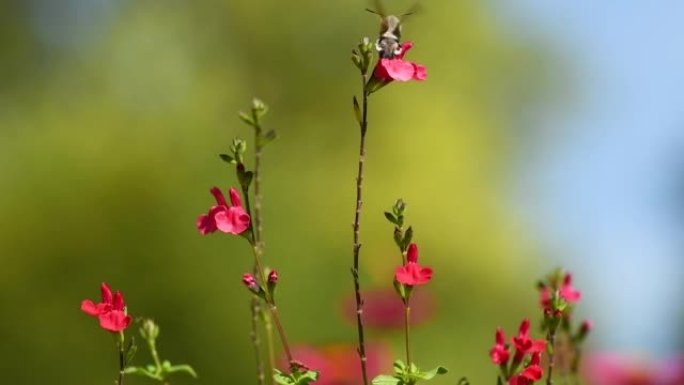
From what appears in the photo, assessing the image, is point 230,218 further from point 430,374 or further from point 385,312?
point 385,312

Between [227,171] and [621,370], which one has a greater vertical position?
[227,171]

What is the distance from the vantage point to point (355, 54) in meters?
1.86

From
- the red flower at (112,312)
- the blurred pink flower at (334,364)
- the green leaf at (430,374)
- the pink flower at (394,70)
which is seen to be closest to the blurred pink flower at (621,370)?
the blurred pink flower at (334,364)

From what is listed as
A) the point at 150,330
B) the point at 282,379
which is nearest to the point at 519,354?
the point at 282,379

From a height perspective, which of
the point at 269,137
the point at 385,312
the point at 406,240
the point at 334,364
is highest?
the point at 385,312

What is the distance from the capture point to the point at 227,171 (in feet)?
33.4

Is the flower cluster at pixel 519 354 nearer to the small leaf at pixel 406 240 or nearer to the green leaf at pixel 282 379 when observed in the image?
the small leaf at pixel 406 240

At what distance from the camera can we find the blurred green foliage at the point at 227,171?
9719 millimetres

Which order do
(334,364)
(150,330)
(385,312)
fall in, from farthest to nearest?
(385,312) → (334,364) → (150,330)

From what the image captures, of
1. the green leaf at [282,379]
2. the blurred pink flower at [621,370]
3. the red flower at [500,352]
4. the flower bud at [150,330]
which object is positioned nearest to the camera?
the green leaf at [282,379]

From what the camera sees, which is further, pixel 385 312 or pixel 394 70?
pixel 385 312

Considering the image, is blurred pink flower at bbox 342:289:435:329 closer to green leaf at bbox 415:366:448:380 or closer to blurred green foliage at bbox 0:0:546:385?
blurred green foliage at bbox 0:0:546:385

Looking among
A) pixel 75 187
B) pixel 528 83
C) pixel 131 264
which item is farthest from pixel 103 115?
pixel 528 83

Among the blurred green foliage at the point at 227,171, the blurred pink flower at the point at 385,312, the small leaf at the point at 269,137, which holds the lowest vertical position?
the small leaf at the point at 269,137
